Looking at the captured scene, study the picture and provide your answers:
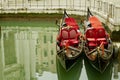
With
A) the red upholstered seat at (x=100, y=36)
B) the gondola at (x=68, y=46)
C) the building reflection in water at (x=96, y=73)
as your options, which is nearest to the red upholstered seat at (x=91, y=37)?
the red upholstered seat at (x=100, y=36)

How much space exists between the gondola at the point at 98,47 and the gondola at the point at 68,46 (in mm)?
240

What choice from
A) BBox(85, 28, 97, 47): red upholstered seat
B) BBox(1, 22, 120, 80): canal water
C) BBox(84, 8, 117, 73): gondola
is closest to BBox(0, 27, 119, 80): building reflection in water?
BBox(1, 22, 120, 80): canal water

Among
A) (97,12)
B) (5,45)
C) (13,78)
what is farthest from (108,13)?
(13,78)

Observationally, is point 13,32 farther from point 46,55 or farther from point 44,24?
point 46,55

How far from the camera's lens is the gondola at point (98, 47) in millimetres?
9742

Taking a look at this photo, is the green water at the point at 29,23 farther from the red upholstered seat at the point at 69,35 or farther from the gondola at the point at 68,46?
the red upholstered seat at the point at 69,35

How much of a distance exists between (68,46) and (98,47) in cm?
78

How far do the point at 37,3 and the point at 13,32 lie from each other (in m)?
2.23

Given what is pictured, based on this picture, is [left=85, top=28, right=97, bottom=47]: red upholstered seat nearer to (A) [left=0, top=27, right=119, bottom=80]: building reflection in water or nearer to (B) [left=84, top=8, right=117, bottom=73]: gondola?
(B) [left=84, top=8, right=117, bottom=73]: gondola

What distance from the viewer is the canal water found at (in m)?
10.4

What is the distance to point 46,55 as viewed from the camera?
1242 centimetres

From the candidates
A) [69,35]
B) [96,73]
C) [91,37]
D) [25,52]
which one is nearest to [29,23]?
[25,52]

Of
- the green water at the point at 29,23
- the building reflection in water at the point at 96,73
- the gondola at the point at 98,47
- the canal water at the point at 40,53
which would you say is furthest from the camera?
the green water at the point at 29,23

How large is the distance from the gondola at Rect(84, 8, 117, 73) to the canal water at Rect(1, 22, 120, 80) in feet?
1.11
